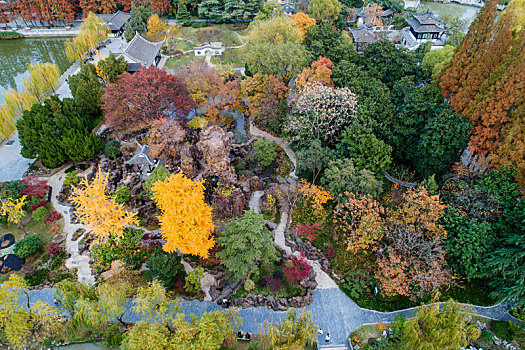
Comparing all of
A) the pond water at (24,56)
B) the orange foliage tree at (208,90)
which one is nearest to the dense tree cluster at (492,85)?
the orange foliage tree at (208,90)

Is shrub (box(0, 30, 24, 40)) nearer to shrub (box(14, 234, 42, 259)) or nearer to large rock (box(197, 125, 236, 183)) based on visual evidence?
shrub (box(14, 234, 42, 259))

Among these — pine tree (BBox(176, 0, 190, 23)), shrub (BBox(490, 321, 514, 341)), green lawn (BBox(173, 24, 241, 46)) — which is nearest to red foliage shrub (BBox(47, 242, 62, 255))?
shrub (BBox(490, 321, 514, 341))

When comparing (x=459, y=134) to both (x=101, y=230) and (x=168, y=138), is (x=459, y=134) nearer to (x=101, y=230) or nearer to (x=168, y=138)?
(x=168, y=138)

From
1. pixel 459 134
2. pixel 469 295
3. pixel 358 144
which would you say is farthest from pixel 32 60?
pixel 469 295

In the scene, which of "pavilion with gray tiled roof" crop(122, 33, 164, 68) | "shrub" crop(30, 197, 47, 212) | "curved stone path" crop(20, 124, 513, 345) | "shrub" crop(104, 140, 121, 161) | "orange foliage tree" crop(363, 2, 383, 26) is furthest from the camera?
"orange foliage tree" crop(363, 2, 383, 26)

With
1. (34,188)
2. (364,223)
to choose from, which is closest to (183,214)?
(364,223)

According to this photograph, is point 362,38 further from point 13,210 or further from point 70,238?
point 13,210

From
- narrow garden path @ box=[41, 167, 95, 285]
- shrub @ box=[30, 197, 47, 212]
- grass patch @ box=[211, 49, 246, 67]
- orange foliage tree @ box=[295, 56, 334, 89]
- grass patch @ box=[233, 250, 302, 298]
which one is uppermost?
orange foliage tree @ box=[295, 56, 334, 89]
